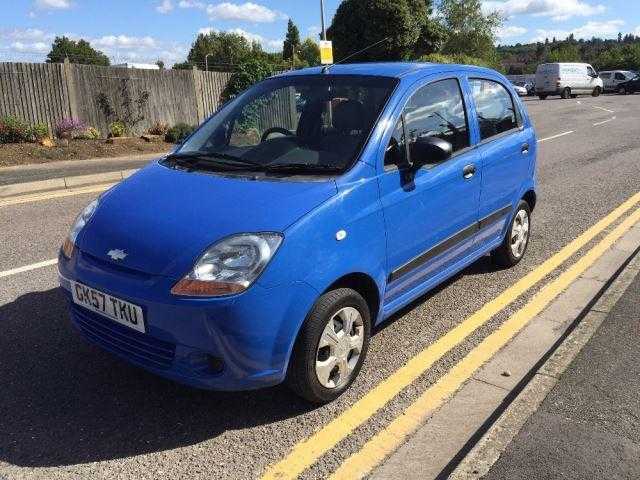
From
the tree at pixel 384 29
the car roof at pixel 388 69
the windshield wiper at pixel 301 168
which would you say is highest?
the tree at pixel 384 29

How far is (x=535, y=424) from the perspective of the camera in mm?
2914

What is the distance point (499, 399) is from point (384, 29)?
46115 mm

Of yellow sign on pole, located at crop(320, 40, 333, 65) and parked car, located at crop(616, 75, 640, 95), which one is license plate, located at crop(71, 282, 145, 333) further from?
parked car, located at crop(616, 75, 640, 95)

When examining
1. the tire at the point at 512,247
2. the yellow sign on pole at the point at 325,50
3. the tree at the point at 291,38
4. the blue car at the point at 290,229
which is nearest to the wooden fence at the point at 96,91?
the yellow sign on pole at the point at 325,50

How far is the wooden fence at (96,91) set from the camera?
14.7 metres

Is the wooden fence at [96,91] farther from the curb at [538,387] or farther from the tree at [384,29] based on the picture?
the tree at [384,29]

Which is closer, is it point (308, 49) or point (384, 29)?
point (384, 29)

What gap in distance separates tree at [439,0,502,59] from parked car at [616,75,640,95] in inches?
869

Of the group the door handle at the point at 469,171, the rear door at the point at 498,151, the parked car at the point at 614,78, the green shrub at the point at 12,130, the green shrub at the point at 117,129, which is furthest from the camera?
the parked car at the point at 614,78

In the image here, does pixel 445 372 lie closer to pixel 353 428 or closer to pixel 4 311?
pixel 353 428

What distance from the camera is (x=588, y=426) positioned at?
2.91 m

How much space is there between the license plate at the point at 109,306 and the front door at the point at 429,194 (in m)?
1.42

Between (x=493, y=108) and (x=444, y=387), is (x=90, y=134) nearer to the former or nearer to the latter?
(x=493, y=108)

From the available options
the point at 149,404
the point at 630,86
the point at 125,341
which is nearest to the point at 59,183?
the point at 149,404
